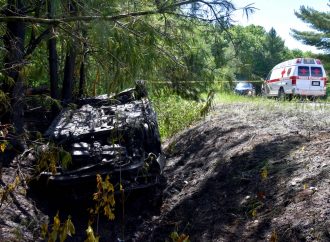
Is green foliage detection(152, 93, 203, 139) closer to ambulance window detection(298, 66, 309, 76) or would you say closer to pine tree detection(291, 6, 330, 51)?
ambulance window detection(298, 66, 309, 76)

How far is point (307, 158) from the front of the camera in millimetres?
6043

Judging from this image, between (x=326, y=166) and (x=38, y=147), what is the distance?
10.3 ft

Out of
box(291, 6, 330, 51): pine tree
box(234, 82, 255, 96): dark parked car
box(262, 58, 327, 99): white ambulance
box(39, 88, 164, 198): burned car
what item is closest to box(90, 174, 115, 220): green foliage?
box(39, 88, 164, 198): burned car

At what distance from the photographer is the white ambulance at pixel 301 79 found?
21.0 metres

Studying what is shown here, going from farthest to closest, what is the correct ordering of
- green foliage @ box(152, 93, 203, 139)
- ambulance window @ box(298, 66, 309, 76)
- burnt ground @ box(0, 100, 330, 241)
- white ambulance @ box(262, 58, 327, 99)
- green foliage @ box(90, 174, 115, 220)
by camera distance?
ambulance window @ box(298, 66, 309, 76) → white ambulance @ box(262, 58, 327, 99) → green foliage @ box(152, 93, 203, 139) → burnt ground @ box(0, 100, 330, 241) → green foliage @ box(90, 174, 115, 220)

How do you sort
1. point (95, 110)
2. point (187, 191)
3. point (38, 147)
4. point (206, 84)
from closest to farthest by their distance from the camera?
point (38, 147) → point (206, 84) → point (187, 191) → point (95, 110)

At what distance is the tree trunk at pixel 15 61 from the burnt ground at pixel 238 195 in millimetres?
974

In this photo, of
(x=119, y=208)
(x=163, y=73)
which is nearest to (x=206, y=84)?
(x=163, y=73)

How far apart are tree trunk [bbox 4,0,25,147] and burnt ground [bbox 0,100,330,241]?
3.19 ft

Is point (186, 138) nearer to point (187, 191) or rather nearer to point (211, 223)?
point (187, 191)

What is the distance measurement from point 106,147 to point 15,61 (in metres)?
2.22

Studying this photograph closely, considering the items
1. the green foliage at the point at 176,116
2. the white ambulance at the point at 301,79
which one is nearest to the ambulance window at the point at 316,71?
the white ambulance at the point at 301,79

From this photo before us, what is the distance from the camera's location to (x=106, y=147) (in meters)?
7.12

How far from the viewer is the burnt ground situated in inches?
198
